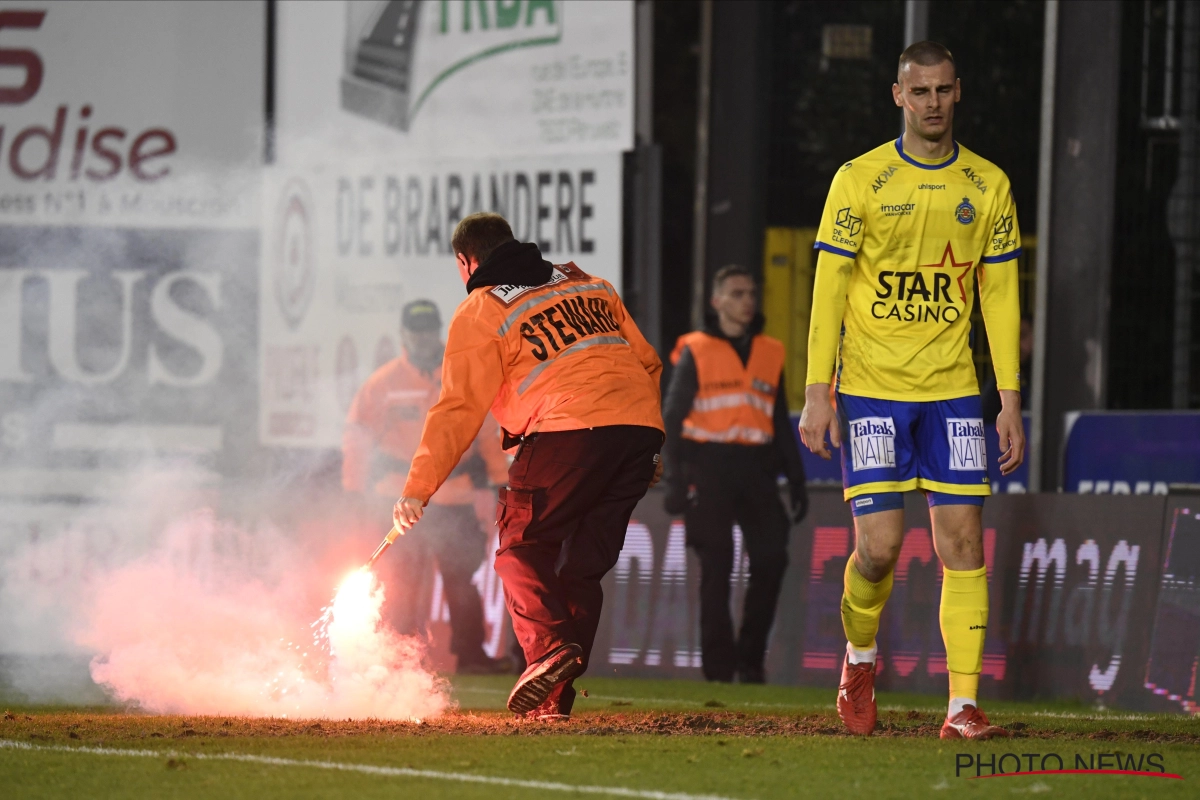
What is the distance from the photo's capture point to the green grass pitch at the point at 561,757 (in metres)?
5.62

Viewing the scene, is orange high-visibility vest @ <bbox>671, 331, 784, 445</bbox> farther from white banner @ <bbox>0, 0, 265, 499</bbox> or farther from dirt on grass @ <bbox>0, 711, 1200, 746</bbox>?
white banner @ <bbox>0, 0, 265, 499</bbox>

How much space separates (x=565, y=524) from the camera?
299 inches

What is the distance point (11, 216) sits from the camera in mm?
14508

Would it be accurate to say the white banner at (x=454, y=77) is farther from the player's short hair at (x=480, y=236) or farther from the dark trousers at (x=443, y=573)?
the player's short hair at (x=480, y=236)

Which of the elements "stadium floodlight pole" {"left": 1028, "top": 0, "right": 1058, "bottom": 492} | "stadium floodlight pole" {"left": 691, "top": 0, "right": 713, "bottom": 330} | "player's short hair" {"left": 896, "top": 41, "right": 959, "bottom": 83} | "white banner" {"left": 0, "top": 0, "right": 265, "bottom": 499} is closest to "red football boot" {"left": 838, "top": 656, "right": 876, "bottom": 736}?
"player's short hair" {"left": 896, "top": 41, "right": 959, "bottom": 83}

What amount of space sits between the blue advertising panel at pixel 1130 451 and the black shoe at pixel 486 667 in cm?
390

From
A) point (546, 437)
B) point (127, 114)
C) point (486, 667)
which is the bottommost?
point (486, 667)

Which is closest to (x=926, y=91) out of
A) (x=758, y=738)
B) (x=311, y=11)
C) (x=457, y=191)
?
(x=758, y=738)

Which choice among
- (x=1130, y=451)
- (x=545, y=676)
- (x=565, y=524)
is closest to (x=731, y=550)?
(x=1130, y=451)

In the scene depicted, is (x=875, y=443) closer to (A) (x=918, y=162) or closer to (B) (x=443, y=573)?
(A) (x=918, y=162)

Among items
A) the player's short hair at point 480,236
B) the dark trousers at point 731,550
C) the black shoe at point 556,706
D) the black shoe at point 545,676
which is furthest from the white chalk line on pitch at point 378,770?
the dark trousers at point 731,550

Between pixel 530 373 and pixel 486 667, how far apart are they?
14.6ft

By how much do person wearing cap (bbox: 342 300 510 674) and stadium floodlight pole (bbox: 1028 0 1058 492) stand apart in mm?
3465

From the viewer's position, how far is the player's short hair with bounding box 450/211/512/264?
7809 millimetres
